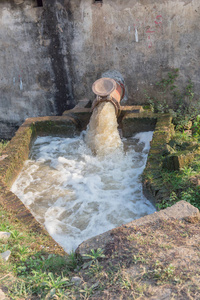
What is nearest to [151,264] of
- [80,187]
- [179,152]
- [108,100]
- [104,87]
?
[179,152]

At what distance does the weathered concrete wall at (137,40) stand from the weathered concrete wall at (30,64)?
54 cm

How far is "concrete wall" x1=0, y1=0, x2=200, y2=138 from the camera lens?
6.66 metres

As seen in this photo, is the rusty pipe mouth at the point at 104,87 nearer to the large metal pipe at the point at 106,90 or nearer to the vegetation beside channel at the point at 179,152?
the large metal pipe at the point at 106,90

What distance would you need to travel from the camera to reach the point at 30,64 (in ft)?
25.1

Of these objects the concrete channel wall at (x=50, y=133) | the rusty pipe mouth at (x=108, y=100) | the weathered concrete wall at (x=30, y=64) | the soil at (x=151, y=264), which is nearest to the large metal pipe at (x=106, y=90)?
the rusty pipe mouth at (x=108, y=100)

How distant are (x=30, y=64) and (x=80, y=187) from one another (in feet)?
12.6

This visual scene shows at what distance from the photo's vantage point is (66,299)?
2.63 metres

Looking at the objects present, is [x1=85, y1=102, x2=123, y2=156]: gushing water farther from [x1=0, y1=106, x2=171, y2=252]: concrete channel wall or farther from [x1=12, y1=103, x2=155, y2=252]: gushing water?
[x1=0, y1=106, x2=171, y2=252]: concrete channel wall

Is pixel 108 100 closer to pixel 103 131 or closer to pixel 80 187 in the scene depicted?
pixel 103 131

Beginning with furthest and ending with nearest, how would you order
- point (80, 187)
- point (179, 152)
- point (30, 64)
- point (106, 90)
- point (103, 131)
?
point (30, 64)
point (106, 90)
point (103, 131)
point (80, 187)
point (179, 152)

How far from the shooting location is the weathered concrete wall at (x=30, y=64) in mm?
7223

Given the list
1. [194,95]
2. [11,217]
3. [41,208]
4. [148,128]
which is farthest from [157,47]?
[11,217]

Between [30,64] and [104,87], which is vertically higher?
[30,64]

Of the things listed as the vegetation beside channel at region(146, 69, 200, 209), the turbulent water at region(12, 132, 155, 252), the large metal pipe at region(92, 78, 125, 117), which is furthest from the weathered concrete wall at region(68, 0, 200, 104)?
the turbulent water at region(12, 132, 155, 252)
